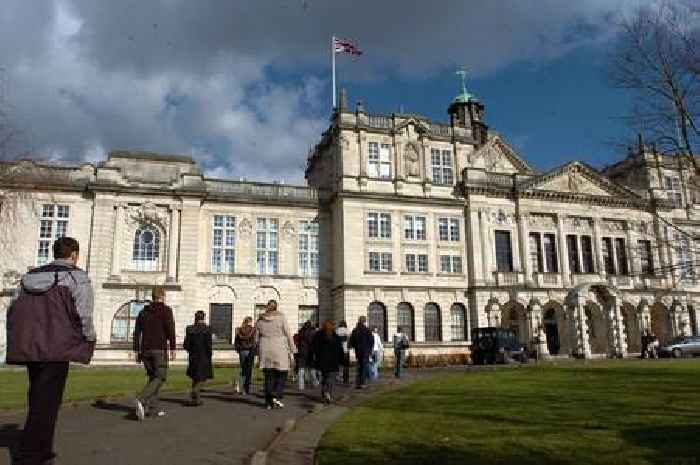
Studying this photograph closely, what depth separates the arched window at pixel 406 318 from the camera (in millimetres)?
40875

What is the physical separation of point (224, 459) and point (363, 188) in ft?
114

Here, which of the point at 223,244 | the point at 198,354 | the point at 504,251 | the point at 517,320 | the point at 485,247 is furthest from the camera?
the point at 504,251

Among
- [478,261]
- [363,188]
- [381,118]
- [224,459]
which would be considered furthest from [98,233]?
[224,459]

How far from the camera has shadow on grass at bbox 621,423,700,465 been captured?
691 centimetres

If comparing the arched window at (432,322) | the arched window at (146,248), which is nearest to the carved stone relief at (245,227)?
the arched window at (146,248)

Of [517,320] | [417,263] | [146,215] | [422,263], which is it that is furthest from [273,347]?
[517,320]

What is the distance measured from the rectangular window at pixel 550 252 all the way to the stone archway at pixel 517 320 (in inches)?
172

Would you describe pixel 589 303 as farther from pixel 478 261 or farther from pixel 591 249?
pixel 478 261

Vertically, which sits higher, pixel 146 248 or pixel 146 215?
pixel 146 215

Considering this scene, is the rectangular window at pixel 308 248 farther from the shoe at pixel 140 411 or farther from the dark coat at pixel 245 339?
the shoe at pixel 140 411

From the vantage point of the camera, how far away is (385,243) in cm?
4153

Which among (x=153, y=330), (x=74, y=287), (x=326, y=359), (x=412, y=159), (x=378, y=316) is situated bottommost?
(x=326, y=359)

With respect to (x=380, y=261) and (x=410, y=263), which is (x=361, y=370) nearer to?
(x=380, y=261)

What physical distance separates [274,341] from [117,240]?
28359mm
